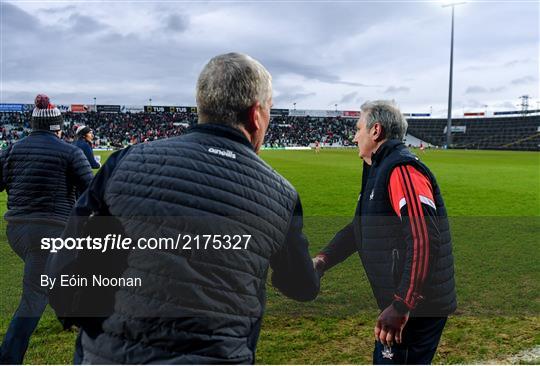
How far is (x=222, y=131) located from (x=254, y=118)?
6.1 inches

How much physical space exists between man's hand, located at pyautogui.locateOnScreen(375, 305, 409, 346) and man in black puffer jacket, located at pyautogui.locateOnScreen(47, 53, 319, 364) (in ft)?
4.16

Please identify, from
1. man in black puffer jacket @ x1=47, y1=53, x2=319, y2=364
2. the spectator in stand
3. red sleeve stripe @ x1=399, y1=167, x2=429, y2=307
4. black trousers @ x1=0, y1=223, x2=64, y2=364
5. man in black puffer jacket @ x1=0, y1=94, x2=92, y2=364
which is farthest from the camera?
the spectator in stand

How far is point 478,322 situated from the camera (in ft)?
17.7

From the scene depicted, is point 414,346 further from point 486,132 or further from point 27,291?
point 486,132

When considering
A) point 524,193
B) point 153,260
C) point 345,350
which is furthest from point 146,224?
point 524,193

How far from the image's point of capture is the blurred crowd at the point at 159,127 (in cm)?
7644

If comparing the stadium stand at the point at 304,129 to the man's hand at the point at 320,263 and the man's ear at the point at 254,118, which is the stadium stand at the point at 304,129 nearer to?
the man's hand at the point at 320,263

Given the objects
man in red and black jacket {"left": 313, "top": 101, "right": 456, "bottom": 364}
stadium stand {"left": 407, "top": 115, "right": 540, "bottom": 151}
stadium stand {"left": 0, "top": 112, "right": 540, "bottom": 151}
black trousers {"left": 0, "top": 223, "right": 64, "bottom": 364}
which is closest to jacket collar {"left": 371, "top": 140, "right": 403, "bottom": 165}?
man in red and black jacket {"left": 313, "top": 101, "right": 456, "bottom": 364}

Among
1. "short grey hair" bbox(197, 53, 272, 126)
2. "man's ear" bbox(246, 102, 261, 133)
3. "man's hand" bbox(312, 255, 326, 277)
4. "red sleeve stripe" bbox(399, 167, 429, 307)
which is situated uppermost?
"short grey hair" bbox(197, 53, 272, 126)

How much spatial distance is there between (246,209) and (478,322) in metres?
4.53

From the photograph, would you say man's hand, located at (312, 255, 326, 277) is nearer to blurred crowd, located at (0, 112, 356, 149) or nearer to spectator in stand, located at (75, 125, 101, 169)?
spectator in stand, located at (75, 125, 101, 169)

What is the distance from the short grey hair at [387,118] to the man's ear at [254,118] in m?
1.59

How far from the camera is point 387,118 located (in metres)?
3.36

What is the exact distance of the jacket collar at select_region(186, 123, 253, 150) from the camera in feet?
6.31
